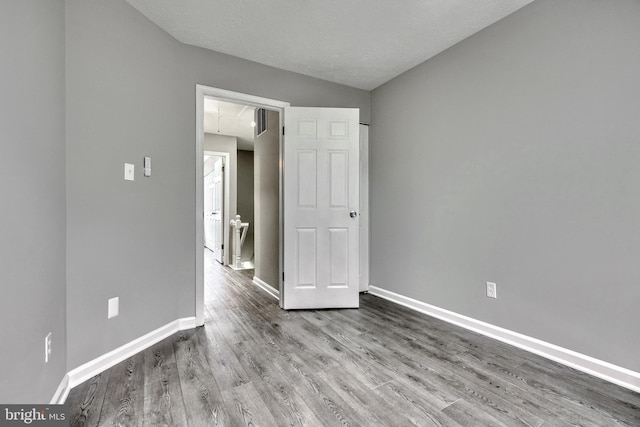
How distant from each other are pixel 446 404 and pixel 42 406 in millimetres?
1887

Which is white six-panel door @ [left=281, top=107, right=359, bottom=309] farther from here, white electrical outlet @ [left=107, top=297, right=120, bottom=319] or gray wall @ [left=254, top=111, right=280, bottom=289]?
white electrical outlet @ [left=107, top=297, right=120, bottom=319]

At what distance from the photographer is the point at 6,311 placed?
1.10 meters

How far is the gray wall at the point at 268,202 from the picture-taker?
11.6 ft

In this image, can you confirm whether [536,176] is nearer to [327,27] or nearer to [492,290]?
[492,290]

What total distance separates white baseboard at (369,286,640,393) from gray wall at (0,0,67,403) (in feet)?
9.15

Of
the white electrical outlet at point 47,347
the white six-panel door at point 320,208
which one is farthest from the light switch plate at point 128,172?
the white six-panel door at point 320,208

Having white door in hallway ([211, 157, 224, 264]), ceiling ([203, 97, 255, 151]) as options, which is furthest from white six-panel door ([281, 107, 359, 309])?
white door in hallway ([211, 157, 224, 264])

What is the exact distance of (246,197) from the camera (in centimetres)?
628

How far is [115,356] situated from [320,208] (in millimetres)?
2032

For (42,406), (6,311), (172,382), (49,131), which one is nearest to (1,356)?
(6,311)

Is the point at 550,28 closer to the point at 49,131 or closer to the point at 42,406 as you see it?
the point at 49,131

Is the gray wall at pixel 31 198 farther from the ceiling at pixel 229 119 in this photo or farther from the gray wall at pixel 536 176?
the gray wall at pixel 536 176

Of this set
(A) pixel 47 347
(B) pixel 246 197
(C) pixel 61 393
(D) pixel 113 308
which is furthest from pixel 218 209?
(A) pixel 47 347

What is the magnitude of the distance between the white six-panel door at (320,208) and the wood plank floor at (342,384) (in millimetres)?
551
